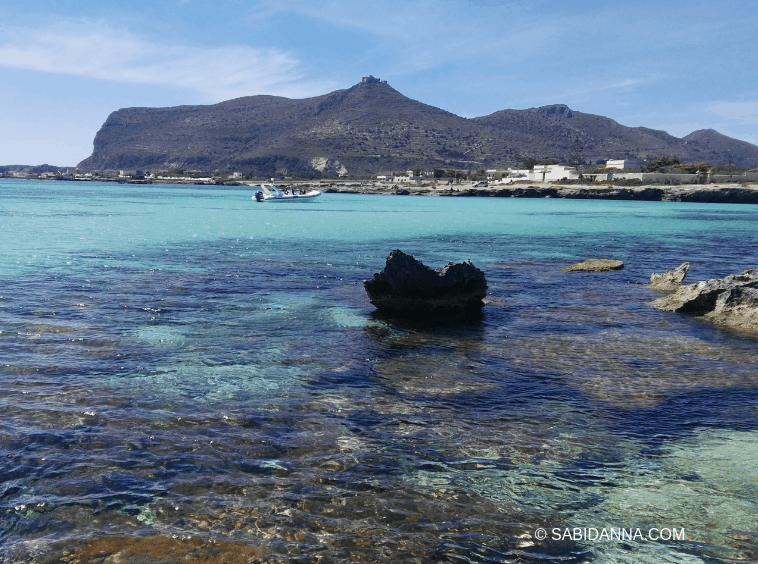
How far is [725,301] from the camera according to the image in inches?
679

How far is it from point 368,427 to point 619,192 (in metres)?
152

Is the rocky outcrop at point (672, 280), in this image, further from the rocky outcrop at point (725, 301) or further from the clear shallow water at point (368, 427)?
the clear shallow water at point (368, 427)

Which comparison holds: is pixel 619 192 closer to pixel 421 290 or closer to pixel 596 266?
pixel 596 266

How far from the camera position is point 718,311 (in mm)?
17281

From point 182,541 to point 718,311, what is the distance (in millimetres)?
17532

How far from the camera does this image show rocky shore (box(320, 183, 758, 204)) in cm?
12912

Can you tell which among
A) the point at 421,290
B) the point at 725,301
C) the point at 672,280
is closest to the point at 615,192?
the point at 672,280

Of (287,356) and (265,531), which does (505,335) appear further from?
(265,531)

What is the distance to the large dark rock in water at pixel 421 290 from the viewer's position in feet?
55.9

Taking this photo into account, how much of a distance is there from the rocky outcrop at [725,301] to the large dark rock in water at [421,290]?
7430 mm

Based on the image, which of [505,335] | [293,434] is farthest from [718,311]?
[293,434]

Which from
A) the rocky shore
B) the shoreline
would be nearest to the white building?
the shoreline

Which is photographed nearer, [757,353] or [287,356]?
[287,356]

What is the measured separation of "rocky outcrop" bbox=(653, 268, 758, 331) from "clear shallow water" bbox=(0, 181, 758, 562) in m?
1.02
